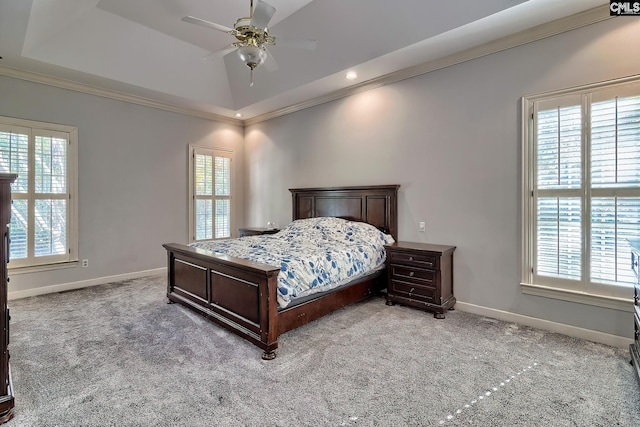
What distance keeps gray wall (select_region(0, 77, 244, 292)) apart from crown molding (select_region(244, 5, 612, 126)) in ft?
9.29

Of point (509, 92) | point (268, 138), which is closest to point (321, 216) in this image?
point (268, 138)

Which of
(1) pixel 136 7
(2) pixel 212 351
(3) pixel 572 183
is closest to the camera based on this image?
(2) pixel 212 351

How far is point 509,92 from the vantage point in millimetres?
3301

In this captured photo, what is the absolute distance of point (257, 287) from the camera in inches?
105

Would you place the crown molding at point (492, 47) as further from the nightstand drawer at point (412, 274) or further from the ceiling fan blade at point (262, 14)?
the nightstand drawer at point (412, 274)

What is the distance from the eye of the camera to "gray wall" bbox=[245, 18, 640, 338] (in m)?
2.88

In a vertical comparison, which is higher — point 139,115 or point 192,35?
Answer: point 192,35

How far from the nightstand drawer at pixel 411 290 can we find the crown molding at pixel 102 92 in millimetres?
4634

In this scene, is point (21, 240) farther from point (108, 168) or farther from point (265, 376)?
point (265, 376)

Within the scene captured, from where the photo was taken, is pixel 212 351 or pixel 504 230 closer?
pixel 212 351

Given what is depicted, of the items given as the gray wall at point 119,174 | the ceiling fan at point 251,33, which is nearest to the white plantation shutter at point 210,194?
the gray wall at point 119,174

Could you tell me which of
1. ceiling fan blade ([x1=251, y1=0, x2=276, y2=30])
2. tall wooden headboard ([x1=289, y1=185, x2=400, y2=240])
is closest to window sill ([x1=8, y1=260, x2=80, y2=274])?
tall wooden headboard ([x1=289, y1=185, x2=400, y2=240])

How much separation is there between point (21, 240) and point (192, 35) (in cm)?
359

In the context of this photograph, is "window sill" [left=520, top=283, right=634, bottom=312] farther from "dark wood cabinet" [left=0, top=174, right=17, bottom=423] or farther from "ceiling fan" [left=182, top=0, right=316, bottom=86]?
"dark wood cabinet" [left=0, top=174, right=17, bottom=423]
